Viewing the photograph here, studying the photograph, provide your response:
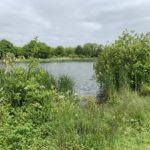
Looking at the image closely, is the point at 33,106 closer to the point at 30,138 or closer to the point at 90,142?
the point at 30,138

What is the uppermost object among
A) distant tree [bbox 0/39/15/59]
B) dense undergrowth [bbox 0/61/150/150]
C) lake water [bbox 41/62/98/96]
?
distant tree [bbox 0/39/15/59]

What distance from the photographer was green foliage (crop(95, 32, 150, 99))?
44.7ft

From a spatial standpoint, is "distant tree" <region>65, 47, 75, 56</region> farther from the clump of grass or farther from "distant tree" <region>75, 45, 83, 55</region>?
the clump of grass

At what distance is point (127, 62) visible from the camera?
14266 mm

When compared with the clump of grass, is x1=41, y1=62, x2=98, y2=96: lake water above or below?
below

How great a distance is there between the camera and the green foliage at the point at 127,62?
1361 cm

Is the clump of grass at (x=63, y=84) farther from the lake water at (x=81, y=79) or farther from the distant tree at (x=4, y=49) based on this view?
the distant tree at (x=4, y=49)

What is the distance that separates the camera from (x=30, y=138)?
257 inches

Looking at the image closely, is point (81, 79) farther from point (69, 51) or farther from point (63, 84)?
point (69, 51)

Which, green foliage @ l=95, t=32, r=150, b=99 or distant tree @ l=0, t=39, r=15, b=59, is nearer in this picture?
distant tree @ l=0, t=39, r=15, b=59

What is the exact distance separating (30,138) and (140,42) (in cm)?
916

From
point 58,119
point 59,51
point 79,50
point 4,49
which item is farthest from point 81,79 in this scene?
point 59,51

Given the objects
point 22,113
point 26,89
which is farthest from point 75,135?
point 26,89

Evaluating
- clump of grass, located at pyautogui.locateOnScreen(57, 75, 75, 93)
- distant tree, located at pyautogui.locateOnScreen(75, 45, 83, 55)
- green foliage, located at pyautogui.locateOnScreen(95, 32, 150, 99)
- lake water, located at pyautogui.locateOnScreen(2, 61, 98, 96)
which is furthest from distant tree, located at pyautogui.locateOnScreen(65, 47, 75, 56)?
clump of grass, located at pyautogui.locateOnScreen(57, 75, 75, 93)
